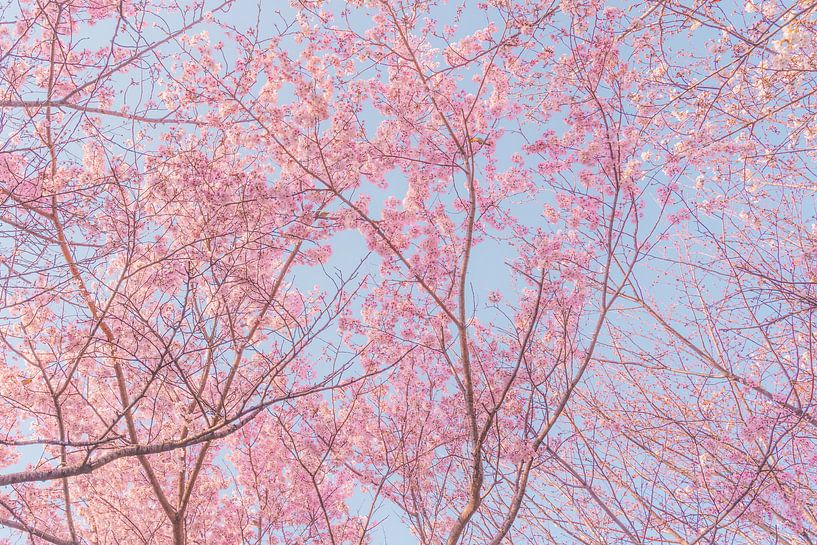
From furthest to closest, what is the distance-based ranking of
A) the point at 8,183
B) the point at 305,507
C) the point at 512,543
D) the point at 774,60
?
the point at 305,507 → the point at 512,543 → the point at 8,183 → the point at 774,60

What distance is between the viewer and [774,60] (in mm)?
3488

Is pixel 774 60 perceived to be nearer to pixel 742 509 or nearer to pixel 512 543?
pixel 742 509

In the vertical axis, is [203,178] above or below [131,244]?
above

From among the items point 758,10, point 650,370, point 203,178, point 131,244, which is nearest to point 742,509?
point 650,370

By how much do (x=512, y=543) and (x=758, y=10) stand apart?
5.14 metres

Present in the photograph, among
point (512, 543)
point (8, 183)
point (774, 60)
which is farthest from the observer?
point (512, 543)

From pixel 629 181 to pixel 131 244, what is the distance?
381cm

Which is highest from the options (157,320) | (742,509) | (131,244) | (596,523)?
(157,320)

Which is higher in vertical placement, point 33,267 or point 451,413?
point 33,267

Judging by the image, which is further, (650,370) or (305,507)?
(305,507)

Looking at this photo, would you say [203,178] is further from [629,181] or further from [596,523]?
[596,523]

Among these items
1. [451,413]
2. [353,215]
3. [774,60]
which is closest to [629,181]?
[774,60]

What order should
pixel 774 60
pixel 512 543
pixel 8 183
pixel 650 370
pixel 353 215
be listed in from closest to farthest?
pixel 774 60 < pixel 8 183 < pixel 353 215 < pixel 512 543 < pixel 650 370

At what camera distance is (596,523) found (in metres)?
5.01
